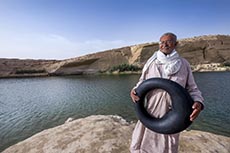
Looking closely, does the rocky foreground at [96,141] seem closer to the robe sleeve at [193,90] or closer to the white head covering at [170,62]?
the robe sleeve at [193,90]

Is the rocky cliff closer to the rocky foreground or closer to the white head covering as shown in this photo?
the rocky foreground

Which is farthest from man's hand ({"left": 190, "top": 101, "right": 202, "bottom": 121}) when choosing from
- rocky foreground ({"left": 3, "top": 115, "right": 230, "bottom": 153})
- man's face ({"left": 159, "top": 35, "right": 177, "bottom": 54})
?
rocky foreground ({"left": 3, "top": 115, "right": 230, "bottom": 153})

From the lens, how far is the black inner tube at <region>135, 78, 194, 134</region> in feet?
6.47

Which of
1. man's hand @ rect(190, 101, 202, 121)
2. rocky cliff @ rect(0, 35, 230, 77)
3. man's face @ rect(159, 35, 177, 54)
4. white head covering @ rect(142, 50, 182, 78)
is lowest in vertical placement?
rocky cliff @ rect(0, 35, 230, 77)

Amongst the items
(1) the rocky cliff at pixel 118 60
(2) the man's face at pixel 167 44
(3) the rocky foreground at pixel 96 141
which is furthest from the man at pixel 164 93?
(1) the rocky cliff at pixel 118 60

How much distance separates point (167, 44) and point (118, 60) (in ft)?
133

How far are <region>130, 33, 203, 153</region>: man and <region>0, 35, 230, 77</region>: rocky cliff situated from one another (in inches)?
1443

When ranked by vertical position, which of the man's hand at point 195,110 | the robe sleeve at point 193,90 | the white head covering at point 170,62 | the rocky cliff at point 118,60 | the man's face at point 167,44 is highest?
the man's face at point 167,44

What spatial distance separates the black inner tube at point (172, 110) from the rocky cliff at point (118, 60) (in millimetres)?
36757

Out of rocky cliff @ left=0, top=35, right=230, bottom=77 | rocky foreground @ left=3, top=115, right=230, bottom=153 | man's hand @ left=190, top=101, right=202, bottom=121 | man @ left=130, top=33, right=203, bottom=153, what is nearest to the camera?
man's hand @ left=190, top=101, right=202, bottom=121

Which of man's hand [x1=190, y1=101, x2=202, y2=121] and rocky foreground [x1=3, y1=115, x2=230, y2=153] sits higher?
man's hand [x1=190, y1=101, x2=202, y2=121]

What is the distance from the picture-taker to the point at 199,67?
34.6 meters

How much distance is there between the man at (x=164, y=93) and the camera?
207cm

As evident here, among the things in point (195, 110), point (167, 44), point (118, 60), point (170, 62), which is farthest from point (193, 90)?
point (118, 60)
